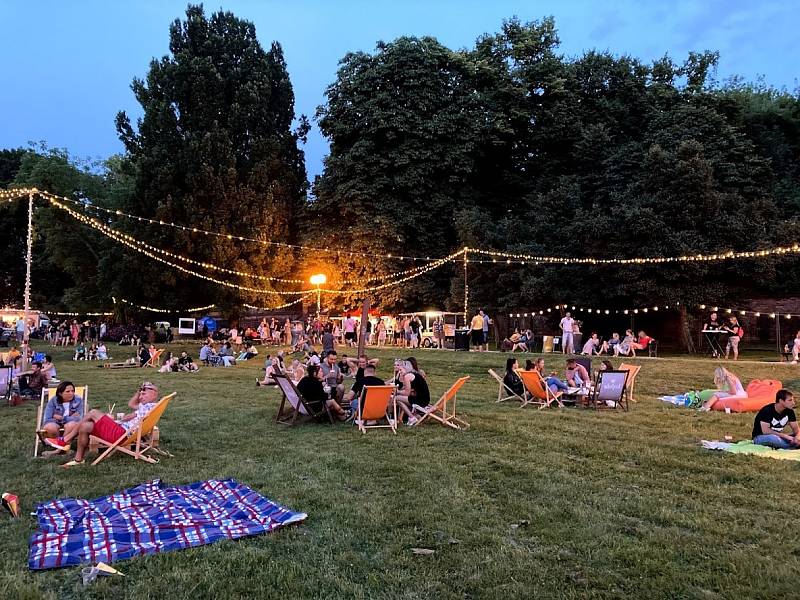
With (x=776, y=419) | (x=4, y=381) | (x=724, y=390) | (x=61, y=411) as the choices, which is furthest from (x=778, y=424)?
(x=4, y=381)

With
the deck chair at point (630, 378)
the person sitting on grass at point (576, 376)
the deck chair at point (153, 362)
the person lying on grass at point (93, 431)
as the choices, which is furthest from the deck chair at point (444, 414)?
the deck chair at point (153, 362)

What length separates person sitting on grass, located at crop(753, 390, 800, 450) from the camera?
23.3 ft

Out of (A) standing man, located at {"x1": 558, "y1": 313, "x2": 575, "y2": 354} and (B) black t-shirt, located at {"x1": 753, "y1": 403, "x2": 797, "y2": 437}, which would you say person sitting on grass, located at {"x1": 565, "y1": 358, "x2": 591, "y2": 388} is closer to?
(B) black t-shirt, located at {"x1": 753, "y1": 403, "x2": 797, "y2": 437}

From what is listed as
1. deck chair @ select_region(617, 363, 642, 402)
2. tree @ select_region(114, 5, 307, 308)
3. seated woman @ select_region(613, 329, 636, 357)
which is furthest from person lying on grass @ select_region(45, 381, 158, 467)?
tree @ select_region(114, 5, 307, 308)

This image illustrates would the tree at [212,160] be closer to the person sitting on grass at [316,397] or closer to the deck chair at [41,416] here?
the person sitting on grass at [316,397]

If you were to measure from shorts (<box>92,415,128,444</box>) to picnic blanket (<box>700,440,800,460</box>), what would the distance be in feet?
21.7

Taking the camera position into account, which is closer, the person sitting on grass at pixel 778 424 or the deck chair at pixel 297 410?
the person sitting on grass at pixel 778 424

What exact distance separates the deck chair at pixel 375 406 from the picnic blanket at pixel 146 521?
2.98 meters

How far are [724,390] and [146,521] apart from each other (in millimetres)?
9840

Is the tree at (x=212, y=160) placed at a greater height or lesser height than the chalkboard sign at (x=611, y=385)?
greater

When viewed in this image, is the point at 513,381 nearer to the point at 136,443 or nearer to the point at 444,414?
the point at 444,414

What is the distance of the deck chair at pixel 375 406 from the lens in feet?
27.0

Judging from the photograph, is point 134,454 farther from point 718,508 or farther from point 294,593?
point 718,508

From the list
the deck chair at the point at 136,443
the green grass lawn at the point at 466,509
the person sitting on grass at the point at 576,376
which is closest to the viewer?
the green grass lawn at the point at 466,509
